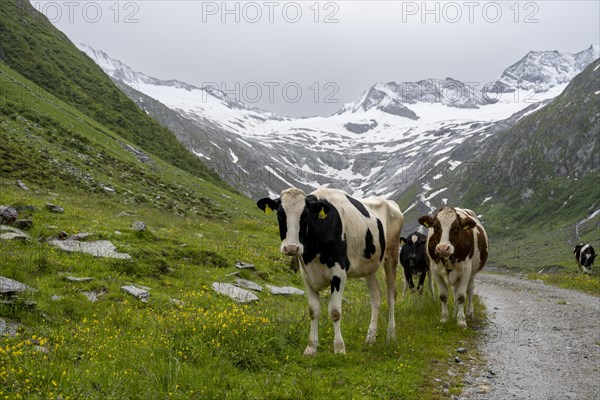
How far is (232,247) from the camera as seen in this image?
71.2ft

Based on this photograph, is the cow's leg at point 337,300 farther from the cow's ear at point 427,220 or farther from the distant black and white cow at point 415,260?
the distant black and white cow at point 415,260

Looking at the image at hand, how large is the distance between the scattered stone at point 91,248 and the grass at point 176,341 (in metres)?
0.40

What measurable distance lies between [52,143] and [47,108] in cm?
1184

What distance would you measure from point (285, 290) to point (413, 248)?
663cm

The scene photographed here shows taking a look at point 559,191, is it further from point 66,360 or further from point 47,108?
point 66,360

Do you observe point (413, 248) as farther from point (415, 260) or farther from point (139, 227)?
point (139, 227)

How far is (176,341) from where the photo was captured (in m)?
8.20

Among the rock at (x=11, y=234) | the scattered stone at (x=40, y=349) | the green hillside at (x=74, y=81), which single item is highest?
the green hillside at (x=74, y=81)

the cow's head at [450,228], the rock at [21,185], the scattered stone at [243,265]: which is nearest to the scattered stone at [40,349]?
the cow's head at [450,228]

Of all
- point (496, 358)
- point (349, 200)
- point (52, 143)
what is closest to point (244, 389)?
point (349, 200)

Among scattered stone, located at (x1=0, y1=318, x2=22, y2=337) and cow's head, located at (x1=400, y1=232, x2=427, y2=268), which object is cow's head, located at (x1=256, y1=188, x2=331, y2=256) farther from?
cow's head, located at (x1=400, y1=232, x2=427, y2=268)

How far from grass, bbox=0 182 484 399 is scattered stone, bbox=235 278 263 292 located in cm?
35

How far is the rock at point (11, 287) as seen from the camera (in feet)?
31.1

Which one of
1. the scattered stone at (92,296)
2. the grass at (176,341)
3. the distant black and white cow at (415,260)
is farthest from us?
the distant black and white cow at (415,260)
